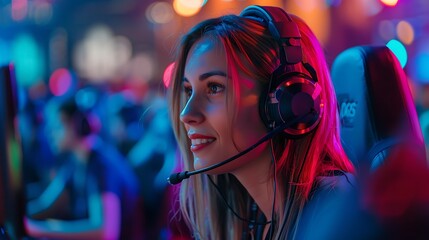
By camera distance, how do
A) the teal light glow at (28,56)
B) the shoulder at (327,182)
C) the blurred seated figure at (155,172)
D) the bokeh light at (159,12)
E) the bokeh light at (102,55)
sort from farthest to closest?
1. the teal light glow at (28,56)
2. the bokeh light at (102,55)
3. the bokeh light at (159,12)
4. the blurred seated figure at (155,172)
5. the shoulder at (327,182)

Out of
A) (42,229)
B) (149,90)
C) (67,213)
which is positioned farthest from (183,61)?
(149,90)

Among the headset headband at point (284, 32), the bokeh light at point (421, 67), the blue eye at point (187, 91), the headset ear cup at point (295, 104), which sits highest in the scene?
the bokeh light at point (421, 67)

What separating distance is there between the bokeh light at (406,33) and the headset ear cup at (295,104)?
491cm

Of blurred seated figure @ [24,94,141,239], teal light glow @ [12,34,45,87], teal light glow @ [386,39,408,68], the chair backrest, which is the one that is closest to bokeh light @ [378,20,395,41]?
teal light glow @ [386,39,408,68]

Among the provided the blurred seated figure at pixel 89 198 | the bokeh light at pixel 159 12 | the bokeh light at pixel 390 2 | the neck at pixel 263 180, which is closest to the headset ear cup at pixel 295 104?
the neck at pixel 263 180

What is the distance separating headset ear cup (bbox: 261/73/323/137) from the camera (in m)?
0.99

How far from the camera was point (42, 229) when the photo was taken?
2.21 metres

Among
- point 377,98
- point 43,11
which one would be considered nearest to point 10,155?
point 377,98

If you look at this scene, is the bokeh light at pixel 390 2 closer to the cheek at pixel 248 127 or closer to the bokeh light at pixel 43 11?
the cheek at pixel 248 127

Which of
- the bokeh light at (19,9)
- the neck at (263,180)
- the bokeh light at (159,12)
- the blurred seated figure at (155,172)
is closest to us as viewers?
the neck at (263,180)

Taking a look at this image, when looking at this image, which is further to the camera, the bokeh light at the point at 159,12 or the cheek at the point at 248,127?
the bokeh light at the point at 159,12

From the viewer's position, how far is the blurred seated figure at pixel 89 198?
7.79 feet

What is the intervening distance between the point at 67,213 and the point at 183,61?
66.2 inches

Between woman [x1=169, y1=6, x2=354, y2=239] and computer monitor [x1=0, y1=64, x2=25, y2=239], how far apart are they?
1.17ft
